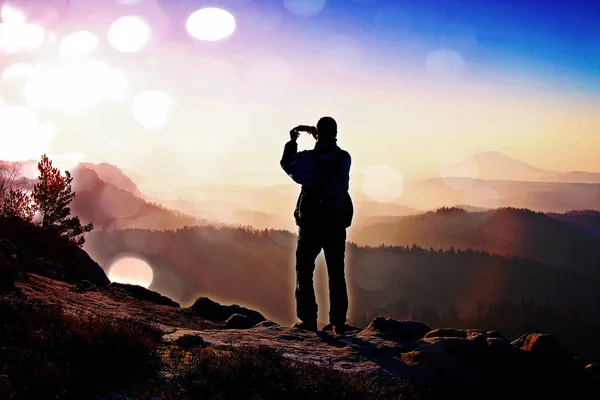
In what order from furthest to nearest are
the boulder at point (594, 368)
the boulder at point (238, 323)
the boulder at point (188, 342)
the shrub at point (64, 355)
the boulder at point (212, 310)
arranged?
the boulder at point (212, 310) < the boulder at point (238, 323) < the boulder at point (594, 368) < the boulder at point (188, 342) < the shrub at point (64, 355)

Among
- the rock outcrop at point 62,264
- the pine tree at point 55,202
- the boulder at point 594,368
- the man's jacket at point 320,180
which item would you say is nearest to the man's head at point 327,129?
the man's jacket at point 320,180

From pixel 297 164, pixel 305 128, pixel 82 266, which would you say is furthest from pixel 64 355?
pixel 82 266

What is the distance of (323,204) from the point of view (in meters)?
9.13

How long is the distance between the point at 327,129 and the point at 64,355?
5.79 metres

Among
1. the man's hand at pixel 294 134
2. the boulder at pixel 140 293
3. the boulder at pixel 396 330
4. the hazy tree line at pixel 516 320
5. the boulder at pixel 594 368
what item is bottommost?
the hazy tree line at pixel 516 320

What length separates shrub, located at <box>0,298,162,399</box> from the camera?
4.86 meters

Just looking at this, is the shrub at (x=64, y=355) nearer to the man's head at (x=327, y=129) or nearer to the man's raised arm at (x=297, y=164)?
the man's raised arm at (x=297, y=164)

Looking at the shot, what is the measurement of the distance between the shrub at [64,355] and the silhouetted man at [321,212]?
367 centimetres

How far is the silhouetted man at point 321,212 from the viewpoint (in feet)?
29.5

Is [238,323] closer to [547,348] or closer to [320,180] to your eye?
[320,180]

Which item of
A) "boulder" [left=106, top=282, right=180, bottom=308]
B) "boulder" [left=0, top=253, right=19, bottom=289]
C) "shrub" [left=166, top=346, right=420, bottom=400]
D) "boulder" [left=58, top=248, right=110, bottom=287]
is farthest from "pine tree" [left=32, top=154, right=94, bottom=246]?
"shrub" [left=166, top=346, right=420, bottom=400]

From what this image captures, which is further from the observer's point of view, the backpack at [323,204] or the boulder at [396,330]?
the boulder at [396,330]

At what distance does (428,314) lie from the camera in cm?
18775

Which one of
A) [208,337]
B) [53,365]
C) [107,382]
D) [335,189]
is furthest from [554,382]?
[53,365]
